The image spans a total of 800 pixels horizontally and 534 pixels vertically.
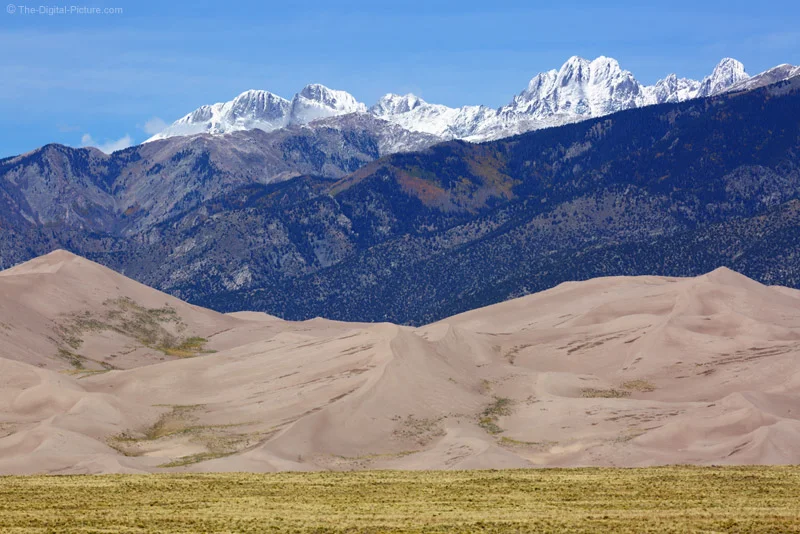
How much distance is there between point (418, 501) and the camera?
9462 centimetres

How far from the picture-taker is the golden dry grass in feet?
261

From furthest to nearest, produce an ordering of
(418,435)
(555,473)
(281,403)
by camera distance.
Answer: (281,403) → (418,435) → (555,473)

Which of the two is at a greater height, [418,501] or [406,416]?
[406,416]

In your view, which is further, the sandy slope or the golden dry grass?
the sandy slope

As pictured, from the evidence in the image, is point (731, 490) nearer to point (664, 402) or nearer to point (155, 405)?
point (664, 402)

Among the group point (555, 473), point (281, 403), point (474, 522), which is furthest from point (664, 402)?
point (474, 522)

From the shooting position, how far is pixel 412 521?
81.4 metres

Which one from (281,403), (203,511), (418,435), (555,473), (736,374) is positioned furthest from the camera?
(736,374)

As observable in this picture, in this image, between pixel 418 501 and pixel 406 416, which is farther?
pixel 406 416

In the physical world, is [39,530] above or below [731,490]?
above

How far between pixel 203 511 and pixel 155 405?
10215cm

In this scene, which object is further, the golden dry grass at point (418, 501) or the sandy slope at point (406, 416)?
the sandy slope at point (406, 416)

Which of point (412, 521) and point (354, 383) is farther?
point (354, 383)

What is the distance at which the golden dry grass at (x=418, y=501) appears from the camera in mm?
79625
